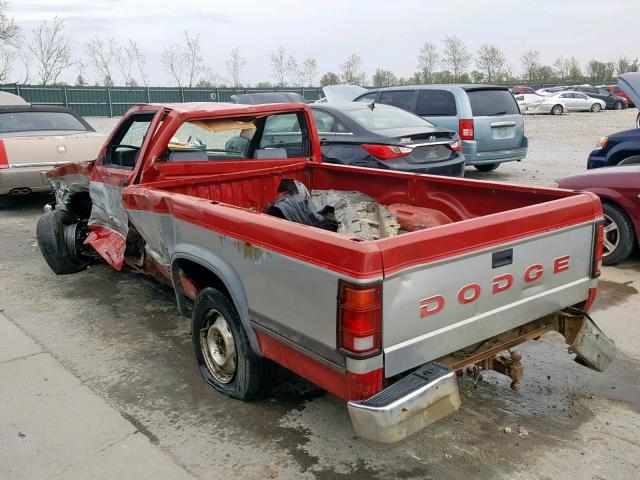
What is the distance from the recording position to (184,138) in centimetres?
485

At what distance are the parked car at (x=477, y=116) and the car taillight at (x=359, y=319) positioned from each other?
8.98m

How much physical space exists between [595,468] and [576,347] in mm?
671

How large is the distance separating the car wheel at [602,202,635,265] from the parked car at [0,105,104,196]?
7.31 m

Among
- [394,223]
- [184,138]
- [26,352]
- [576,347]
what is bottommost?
[26,352]

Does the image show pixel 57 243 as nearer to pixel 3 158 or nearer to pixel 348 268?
pixel 3 158

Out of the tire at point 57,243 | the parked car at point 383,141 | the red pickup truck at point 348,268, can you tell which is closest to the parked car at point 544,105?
the parked car at point 383,141

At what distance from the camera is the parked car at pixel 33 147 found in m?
8.82

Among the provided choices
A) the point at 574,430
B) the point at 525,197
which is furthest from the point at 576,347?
the point at 525,197

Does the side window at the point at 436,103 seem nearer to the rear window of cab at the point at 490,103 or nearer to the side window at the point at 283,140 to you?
the rear window of cab at the point at 490,103

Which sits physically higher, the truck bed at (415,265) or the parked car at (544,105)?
the parked car at (544,105)

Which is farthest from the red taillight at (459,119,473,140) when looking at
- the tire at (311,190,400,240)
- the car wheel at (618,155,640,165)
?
the tire at (311,190,400,240)

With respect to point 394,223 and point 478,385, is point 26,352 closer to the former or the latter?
point 394,223

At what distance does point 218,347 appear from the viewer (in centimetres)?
386

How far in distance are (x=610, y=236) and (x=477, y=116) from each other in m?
5.49
